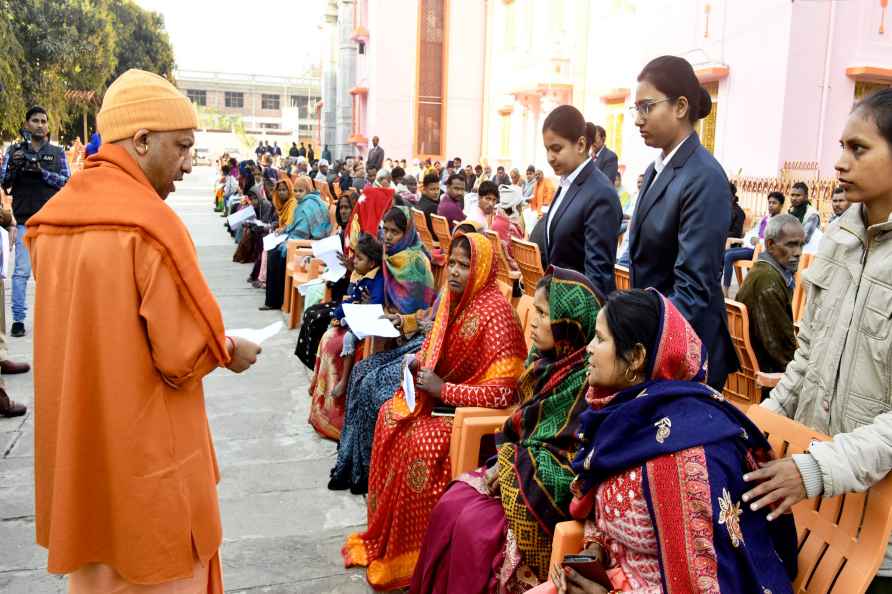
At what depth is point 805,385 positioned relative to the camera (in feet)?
6.74

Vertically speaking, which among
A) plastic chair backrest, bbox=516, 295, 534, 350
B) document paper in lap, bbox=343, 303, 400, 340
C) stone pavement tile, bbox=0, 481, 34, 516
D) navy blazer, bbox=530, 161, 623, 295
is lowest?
stone pavement tile, bbox=0, 481, 34, 516

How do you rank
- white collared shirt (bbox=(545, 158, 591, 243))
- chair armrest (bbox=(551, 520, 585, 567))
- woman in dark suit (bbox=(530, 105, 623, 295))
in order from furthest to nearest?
white collared shirt (bbox=(545, 158, 591, 243)), woman in dark suit (bbox=(530, 105, 623, 295)), chair armrest (bbox=(551, 520, 585, 567))

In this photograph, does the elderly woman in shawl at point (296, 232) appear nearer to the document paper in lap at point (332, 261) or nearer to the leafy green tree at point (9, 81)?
the document paper in lap at point (332, 261)

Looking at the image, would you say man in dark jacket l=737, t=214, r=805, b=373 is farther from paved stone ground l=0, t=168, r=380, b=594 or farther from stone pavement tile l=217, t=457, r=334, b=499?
stone pavement tile l=217, t=457, r=334, b=499

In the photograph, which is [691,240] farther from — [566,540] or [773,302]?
[773,302]

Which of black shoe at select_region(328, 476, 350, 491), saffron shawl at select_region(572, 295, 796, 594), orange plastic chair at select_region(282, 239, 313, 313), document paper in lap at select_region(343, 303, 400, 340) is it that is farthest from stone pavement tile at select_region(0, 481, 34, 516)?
orange plastic chair at select_region(282, 239, 313, 313)

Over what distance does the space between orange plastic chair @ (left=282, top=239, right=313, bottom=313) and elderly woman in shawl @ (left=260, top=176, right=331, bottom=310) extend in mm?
141

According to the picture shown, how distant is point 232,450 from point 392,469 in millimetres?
1465

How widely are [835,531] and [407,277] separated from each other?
2823 millimetres

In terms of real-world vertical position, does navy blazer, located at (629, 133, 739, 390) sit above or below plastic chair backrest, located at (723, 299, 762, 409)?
above

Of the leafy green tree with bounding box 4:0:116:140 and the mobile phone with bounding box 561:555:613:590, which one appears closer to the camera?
the mobile phone with bounding box 561:555:613:590

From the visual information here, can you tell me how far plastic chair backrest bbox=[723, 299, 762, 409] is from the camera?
351 cm

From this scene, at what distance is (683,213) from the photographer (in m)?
2.53

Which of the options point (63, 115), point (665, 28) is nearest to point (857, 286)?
point (665, 28)
